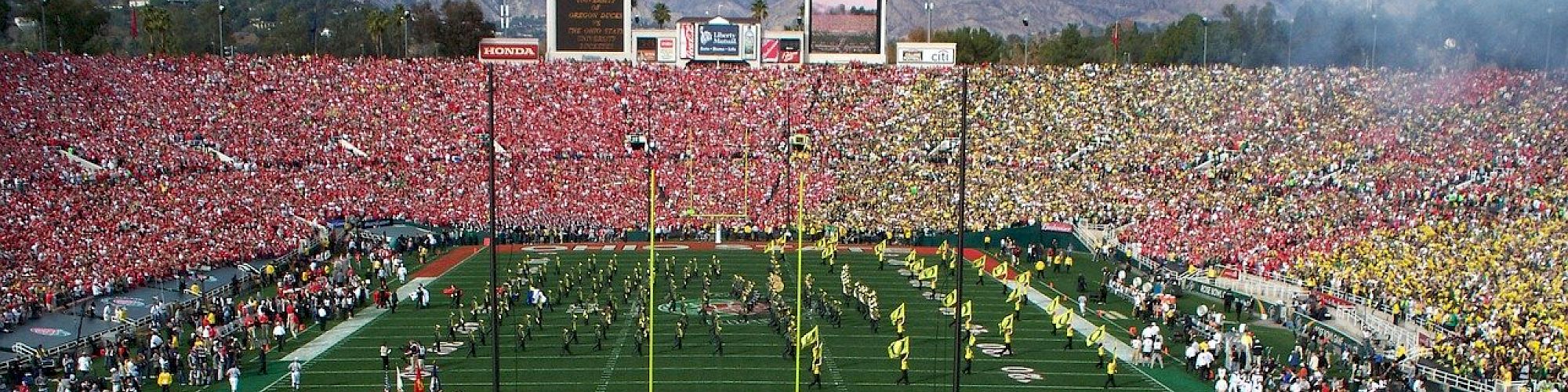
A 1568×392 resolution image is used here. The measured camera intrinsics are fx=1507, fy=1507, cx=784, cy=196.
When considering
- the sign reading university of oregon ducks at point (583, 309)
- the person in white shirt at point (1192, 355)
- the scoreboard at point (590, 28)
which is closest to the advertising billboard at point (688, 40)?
the scoreboard at point (590, 28)

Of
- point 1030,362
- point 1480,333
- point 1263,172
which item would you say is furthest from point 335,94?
point 1480,333

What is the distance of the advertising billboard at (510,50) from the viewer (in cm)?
5641

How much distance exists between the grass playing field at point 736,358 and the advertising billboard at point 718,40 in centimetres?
2545

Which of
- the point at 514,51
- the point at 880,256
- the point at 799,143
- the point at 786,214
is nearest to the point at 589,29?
the point at 514,51

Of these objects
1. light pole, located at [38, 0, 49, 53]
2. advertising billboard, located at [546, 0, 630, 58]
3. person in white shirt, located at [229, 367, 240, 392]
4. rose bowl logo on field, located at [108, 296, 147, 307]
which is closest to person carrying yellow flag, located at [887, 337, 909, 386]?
person in white shirt, located at [229, 367, 240, 392]

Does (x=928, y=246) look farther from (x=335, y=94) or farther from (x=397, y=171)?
(x=335, y=94)

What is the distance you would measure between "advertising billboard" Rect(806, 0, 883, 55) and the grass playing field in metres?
26.0

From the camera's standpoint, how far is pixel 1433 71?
42656 mm

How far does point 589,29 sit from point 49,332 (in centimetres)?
3246

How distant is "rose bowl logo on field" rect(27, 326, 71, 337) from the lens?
24859 mm

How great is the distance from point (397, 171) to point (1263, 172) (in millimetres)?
25602

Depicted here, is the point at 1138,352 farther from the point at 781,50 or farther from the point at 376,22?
the point at 376,22

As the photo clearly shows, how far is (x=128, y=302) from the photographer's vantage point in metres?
27.9

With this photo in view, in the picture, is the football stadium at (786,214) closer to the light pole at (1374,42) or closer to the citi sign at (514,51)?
the citi sign at (514,51)
